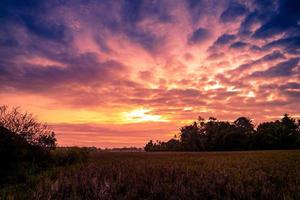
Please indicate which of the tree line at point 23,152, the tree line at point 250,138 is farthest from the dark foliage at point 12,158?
the tree line at point 250,138

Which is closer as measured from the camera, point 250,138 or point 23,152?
point 23,152

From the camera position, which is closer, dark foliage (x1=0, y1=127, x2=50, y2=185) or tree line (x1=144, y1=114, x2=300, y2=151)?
dark foliage (x1=0, y1=127, x2=50, y2=185)

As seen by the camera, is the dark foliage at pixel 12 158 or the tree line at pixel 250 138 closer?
the dark foliage at pixel 12 158

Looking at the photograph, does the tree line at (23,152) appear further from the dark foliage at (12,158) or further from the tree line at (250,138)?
the tree line at (250,138)

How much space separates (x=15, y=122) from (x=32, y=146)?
2.50 meters

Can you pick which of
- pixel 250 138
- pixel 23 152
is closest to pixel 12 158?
pixel 23 152

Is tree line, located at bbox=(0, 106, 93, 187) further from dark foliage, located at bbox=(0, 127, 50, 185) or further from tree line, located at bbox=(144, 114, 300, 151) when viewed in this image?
Answer: tree line, located at bbox=(144, 114, 300, 151)

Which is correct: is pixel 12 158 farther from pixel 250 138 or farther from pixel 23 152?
pixel 250 138

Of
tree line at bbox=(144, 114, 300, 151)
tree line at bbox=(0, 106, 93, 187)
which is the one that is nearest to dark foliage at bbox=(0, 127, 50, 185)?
tree line at bbox=(0, 106, 93, 187)

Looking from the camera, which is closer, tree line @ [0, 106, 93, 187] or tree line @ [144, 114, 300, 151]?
tree line @ [0, 106, 93, 187]

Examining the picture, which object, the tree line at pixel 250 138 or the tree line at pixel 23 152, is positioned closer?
the tree line at pixel 23 152

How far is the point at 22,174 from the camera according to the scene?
14391 millimetres

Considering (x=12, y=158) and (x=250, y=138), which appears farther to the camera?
(x=250, y=138)

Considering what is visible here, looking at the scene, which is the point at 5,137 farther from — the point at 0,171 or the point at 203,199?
the point at 203,199
